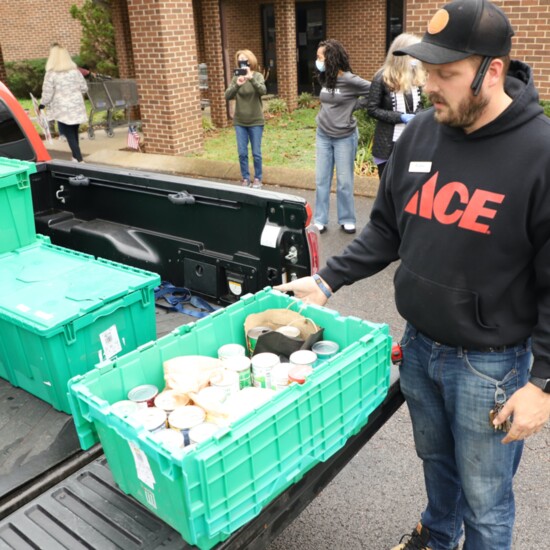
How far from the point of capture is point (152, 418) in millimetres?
2057

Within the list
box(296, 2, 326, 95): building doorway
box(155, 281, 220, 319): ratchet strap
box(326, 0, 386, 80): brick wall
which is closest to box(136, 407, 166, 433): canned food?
box(155, 281, 220, 319): ratchet strap

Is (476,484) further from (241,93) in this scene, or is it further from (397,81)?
(241,93)

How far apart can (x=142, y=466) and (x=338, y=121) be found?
5.61m

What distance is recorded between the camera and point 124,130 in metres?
15.2

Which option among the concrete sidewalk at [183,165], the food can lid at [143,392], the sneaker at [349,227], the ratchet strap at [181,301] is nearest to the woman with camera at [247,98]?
the concrete sidewalk at [183,165]

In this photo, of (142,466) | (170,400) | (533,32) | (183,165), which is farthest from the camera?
(183,165)

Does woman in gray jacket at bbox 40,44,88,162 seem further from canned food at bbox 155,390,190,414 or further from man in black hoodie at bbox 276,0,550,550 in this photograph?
canned food at bbox 155,390,190,414

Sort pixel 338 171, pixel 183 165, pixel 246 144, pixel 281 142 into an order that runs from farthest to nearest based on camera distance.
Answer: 1. pixel 281 142
2. pixel 183 165
3. pixel 246 144
4. pixel 338 171

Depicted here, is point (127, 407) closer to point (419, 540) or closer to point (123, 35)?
point (419, 540)

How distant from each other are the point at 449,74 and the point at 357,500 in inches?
92.6

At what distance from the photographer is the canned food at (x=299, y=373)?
86.0 inches

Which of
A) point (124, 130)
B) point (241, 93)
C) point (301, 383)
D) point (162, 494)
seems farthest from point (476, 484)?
point (124, 130)

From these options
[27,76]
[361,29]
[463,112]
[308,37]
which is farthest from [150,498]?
[27,76]

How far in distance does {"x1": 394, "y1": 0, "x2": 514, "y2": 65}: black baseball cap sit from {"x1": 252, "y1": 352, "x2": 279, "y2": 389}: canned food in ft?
3.83
